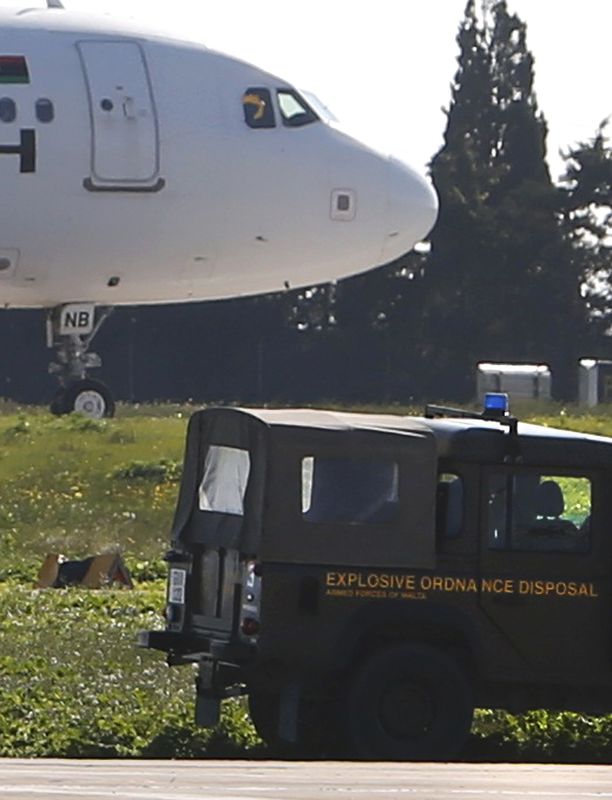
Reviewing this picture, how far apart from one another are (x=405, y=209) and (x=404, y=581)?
2027 cm

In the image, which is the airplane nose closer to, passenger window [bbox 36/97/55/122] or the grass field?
the grass field

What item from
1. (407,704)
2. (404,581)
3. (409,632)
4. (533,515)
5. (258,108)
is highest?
(258,108)

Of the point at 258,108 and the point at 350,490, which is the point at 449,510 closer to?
the point at 350,490

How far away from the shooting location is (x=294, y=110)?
1254 inches

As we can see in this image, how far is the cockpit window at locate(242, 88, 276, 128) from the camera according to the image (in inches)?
1230

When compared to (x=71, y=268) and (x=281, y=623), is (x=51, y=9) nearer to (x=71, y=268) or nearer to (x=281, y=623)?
(x=71, y=268)

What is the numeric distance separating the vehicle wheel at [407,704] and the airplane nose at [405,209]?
2019 cm

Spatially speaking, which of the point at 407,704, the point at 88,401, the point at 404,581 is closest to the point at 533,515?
the point at 404,581

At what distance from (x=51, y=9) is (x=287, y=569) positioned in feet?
68.9

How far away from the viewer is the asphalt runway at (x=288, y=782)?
7969mm

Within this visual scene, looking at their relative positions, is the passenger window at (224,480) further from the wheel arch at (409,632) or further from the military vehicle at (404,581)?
the wheel arch at (409,632)

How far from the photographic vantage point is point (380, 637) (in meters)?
12.0

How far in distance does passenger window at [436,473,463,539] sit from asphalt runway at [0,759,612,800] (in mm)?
2633

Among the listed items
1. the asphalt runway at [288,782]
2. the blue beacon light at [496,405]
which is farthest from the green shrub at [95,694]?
the asphalt runway at [288,782]
